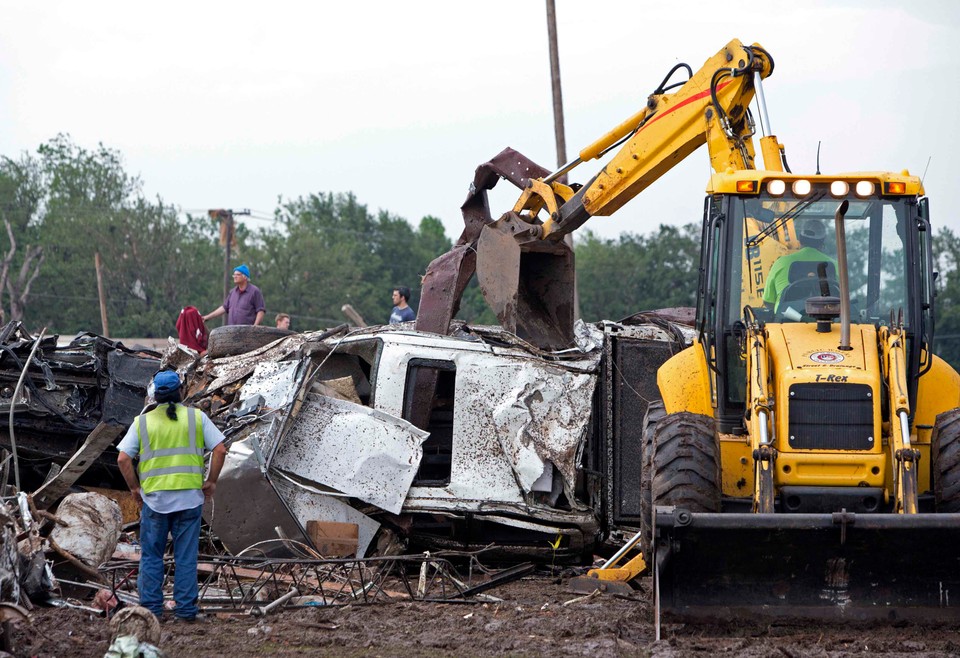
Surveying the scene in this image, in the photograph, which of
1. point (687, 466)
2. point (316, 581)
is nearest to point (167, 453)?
point (316, 581)

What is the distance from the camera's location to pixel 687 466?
7.42m

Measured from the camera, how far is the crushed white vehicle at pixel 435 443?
10078 millimetres

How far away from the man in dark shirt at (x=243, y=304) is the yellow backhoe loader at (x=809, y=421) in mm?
7653

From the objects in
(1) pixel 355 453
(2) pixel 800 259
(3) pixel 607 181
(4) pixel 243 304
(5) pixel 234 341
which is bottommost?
(1) pixel 355 453

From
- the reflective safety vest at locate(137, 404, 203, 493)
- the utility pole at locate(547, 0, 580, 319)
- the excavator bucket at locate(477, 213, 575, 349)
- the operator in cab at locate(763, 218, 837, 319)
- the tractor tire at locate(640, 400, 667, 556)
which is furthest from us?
the utility pole at locate(547, 0, 580, 319)

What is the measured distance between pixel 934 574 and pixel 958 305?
3554 cm

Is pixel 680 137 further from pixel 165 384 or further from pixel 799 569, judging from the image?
pixel 165 384

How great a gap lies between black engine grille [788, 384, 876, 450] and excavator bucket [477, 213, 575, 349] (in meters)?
4.37

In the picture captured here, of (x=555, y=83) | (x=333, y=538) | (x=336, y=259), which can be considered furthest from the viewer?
(x=336, y=259)

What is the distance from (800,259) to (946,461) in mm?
→ 1505

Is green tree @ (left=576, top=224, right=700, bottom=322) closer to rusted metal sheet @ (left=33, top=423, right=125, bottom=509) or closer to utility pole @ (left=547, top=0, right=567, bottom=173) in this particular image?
utility pole @ (left=547, top=0, right=567, bottom=173)

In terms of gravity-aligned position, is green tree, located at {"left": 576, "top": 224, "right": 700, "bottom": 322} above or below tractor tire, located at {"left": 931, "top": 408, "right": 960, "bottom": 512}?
above

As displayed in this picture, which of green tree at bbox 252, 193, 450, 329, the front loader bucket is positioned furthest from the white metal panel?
green tree at bbox 252, 193, 450, 329

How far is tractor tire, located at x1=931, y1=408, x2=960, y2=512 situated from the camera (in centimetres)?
718
